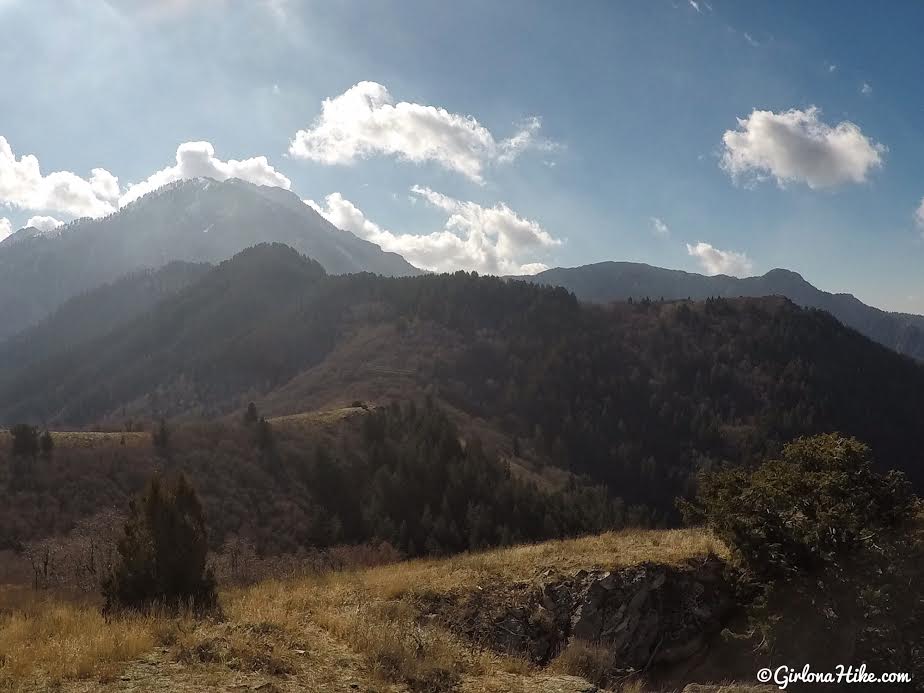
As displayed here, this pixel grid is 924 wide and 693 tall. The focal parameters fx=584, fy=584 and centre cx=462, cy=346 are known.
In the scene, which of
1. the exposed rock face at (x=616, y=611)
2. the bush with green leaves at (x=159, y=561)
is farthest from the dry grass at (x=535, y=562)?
the bush with green leaves at (x=159, y=561)

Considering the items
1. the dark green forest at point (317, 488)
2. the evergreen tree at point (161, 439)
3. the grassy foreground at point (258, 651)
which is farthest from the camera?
the evergreen tree at point (161, 439)

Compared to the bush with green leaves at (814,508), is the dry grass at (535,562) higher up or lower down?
lower down

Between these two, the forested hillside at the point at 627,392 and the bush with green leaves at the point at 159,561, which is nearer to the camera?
the bush with green leaves at the point at 159,561

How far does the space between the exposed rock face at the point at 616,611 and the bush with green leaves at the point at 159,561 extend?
258 inches

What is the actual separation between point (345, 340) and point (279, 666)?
186816 mm

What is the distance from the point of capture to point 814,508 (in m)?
16.5

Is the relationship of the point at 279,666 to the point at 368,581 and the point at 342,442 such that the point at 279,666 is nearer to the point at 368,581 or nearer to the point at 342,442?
the point at 368,581

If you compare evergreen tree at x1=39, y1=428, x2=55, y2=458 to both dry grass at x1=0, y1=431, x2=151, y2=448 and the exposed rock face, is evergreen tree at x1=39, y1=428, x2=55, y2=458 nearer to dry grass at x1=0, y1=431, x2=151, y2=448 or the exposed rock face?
dry grass at x1=0, y1=431, x2=151, y2=448

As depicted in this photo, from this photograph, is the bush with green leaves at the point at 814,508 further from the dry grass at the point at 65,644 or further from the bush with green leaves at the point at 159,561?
the dry grass at the point at 65,644

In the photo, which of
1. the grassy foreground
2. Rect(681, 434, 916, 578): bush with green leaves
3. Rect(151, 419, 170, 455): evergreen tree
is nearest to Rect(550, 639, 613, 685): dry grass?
the grassy foreground

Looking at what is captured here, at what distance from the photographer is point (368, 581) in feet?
60.7

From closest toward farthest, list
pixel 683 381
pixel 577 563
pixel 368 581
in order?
pixel 368 581
pixel 577 563
pixel 683 381

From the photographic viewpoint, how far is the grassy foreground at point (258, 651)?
9.12 meters

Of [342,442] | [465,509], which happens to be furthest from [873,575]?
[342,442]
